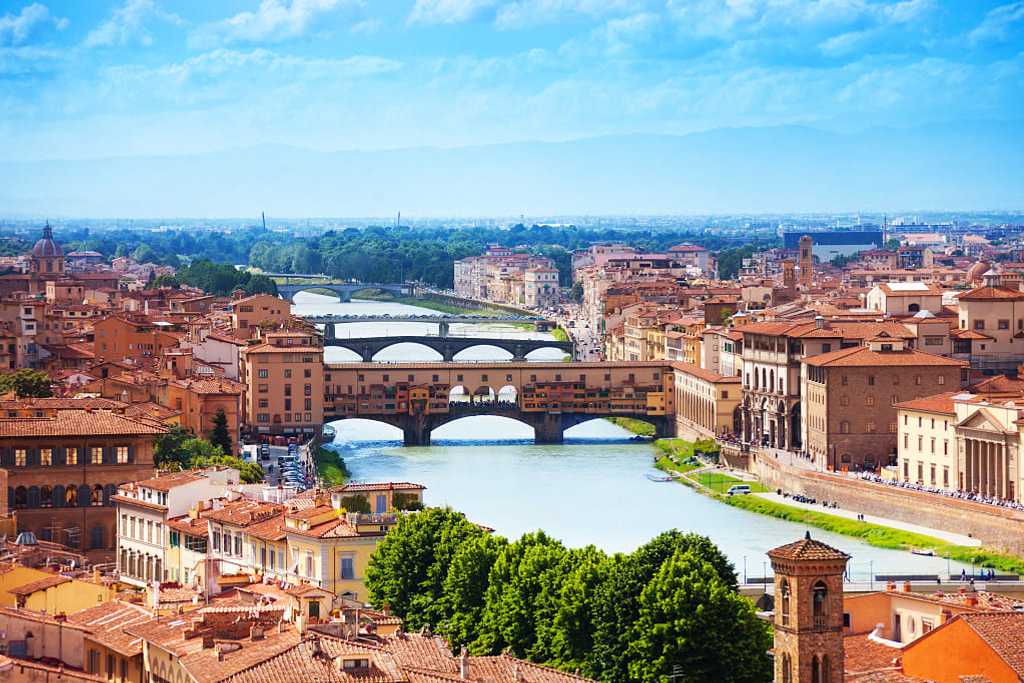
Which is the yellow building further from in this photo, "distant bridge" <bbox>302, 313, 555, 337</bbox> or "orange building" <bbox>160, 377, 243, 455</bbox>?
"distant bridge" <bbox>302, 313, 555, 337</bbox>

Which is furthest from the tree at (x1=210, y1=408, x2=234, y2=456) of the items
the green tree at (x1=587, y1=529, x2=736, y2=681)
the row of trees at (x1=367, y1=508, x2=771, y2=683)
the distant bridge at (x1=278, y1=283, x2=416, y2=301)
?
the distant bridge at (x1=278, y1=283, x2=416, y2=301)

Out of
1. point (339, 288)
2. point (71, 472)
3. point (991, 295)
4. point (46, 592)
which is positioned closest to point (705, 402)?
point (991, 295)

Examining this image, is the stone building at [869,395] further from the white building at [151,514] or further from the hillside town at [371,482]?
the white building at [151,514]

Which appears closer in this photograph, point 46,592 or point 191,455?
point 46,592

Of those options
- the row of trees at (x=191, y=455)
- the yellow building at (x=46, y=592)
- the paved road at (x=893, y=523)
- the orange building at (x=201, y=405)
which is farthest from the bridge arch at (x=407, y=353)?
the yellow building at (x=46, y=592)

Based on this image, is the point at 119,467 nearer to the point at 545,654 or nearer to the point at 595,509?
the point at 545,654

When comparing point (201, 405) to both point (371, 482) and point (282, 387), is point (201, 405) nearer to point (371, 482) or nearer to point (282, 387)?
point (371, 482)

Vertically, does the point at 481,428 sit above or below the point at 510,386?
below
